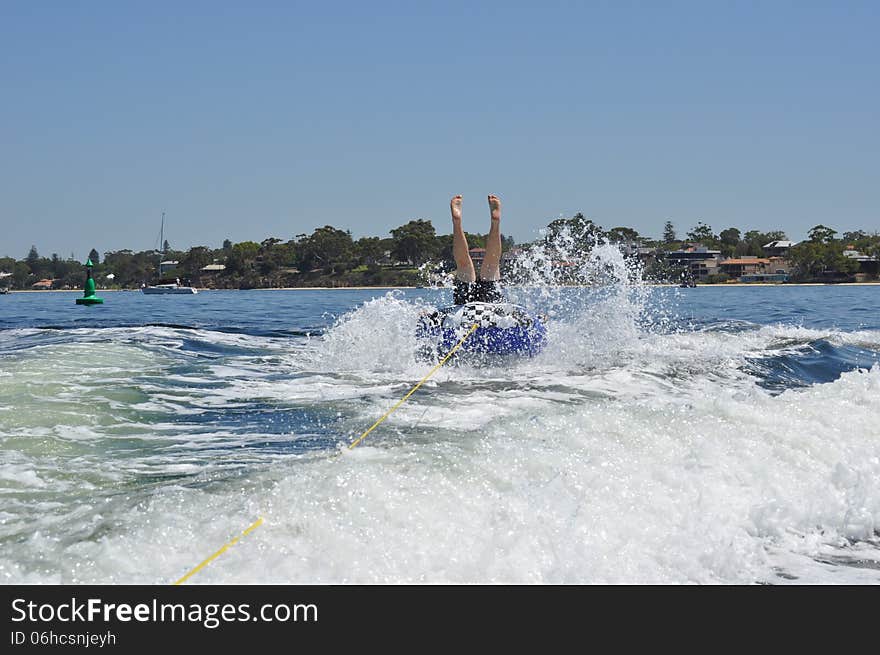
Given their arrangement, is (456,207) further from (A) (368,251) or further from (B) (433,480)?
(A) (368,251)

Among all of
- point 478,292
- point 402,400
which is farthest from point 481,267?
point 402,400

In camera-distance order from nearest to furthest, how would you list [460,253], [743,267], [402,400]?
1. [402,400]
2. [460,253]
3. [743,267]

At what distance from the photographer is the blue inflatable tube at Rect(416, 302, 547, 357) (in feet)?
33.4

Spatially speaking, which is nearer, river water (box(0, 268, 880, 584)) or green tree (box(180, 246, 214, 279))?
river water (box(0, 268, 880, 584))

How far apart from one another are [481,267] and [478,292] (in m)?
0.41

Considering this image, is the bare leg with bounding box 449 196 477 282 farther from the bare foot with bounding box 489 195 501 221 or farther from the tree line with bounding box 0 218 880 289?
the tree line with bounding box 0 218 880 289

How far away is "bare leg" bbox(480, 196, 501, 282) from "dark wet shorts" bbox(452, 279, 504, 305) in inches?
5.8

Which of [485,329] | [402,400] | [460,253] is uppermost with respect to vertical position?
[460,253]

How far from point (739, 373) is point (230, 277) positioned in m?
112

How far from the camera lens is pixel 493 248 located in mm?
11430

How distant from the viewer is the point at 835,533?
426 centimetres

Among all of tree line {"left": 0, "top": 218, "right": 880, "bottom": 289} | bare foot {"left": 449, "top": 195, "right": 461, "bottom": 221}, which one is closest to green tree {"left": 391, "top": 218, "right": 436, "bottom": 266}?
tree line {"left": 0, "top": 218, "right": 880, "bottom": 289}

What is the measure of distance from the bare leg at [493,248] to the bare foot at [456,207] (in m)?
0.47
